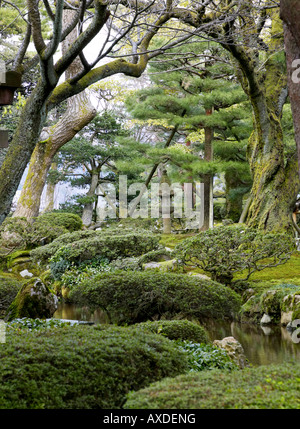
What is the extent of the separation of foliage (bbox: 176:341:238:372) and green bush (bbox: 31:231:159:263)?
5.25 metres

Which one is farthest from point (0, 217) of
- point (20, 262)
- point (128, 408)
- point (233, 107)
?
point (233, 107)

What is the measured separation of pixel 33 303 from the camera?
5.53 m

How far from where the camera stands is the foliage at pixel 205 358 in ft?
11.7

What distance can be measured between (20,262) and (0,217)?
7911mm

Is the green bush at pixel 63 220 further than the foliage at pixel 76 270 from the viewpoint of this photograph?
Yes

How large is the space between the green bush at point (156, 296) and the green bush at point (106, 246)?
10.2 ft

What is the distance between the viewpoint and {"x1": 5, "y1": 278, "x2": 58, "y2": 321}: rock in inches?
215

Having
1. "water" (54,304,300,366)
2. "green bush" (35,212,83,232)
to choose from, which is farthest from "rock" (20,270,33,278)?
"water" (54,304,300,366)

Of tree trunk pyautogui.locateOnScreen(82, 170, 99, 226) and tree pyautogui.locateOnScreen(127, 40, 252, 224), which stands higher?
tree pyautogui.locateOnScreen(127, 40, 252, 224)

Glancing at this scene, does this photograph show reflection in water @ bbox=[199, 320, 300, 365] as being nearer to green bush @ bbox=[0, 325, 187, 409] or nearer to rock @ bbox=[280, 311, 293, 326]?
rock @ bbox=[280, 311, 293, 326]

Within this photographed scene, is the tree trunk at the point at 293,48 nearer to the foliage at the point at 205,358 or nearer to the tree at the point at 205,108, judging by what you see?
the foliage at the point at 205,358

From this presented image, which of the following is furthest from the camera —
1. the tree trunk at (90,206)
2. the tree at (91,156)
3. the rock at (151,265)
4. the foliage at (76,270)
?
the tree trunk at (90,206)

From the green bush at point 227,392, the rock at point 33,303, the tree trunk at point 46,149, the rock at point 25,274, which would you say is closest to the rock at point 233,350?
the green bush at point 227,392

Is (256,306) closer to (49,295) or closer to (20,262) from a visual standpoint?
(49,295)
